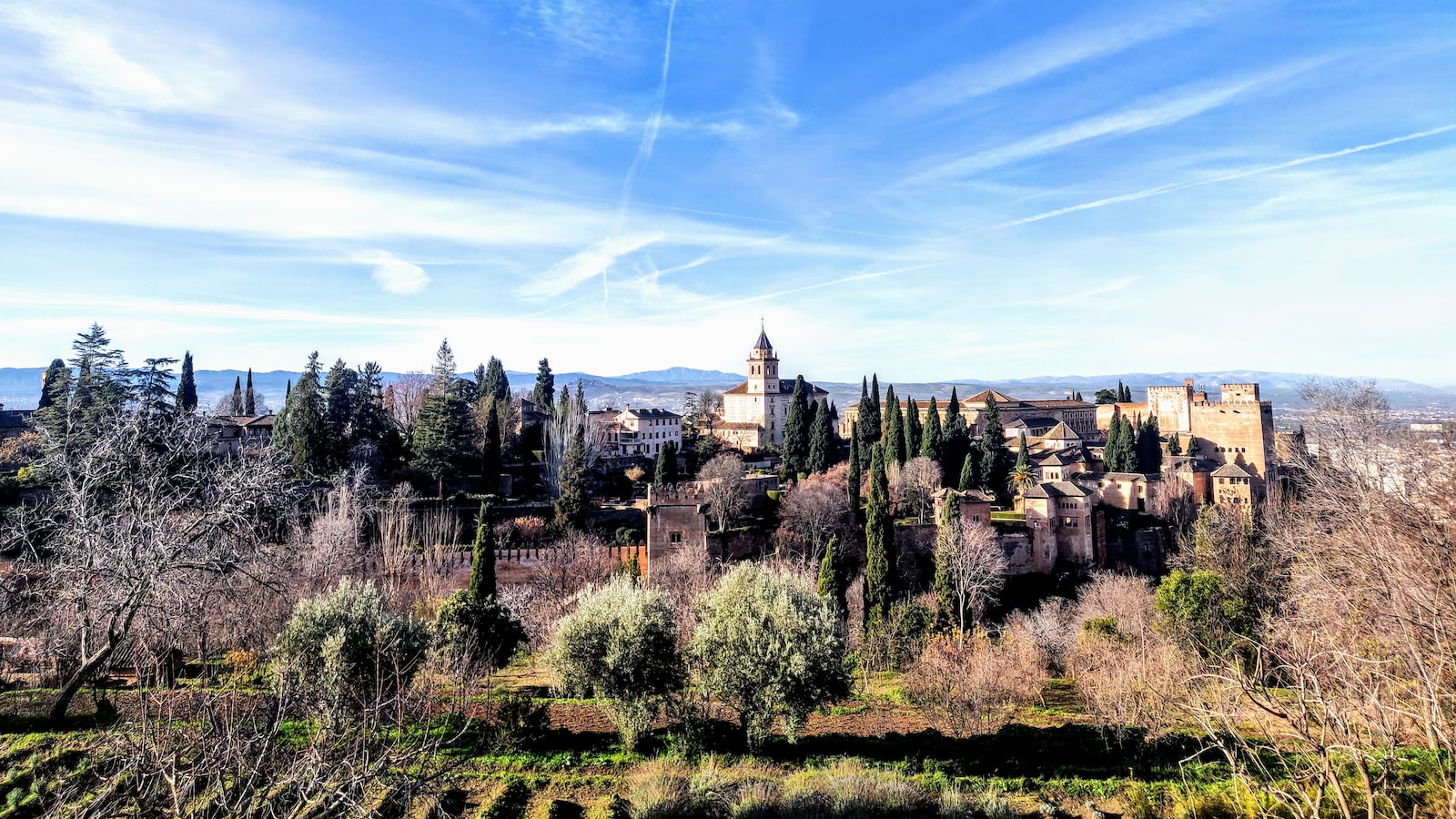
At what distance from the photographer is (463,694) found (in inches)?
645

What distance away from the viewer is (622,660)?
1538 cm

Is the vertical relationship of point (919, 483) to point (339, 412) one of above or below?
below

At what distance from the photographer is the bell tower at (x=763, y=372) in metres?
73.2

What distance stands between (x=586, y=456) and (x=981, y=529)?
857 inches

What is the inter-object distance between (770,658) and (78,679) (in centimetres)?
1323

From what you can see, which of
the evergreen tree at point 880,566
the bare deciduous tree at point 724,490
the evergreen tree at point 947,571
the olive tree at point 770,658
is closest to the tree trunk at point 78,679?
the olive tree at point 770,658

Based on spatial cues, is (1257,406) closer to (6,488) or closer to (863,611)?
(863,611)

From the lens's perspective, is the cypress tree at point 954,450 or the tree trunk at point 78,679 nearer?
the tree trunk at point 78,679

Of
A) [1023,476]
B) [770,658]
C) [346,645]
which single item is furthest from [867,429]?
[346,645]

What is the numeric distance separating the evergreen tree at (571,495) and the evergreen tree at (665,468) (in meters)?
4.73

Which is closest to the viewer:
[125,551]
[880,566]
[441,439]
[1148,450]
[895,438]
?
[125,551]

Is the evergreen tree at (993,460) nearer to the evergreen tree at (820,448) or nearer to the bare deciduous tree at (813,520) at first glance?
the evergreen tree at (820,448)

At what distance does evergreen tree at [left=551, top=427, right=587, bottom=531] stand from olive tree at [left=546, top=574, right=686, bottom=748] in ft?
62.6

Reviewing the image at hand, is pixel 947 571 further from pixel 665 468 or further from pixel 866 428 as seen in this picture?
pixel 665 468
